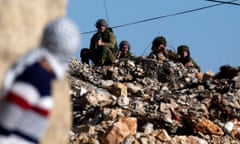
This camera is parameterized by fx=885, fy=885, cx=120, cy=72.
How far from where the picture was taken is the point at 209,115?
12.9m

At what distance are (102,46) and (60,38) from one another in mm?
11090

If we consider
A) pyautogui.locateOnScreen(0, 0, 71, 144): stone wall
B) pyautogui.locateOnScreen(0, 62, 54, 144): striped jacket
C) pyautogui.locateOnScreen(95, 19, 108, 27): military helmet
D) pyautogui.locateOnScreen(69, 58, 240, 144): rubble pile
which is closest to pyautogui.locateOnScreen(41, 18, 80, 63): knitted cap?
pyautogui.locateOnScreen(0, 62, 54, 144): striped jacket

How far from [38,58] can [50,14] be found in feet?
2.42

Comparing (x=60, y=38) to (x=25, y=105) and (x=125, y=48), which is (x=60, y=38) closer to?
(x=25, y=105)

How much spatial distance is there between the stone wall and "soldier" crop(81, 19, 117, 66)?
33.2 ft

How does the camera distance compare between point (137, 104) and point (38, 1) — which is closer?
point (38, 1)

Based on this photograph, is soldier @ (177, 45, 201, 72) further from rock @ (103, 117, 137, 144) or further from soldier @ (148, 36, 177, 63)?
rock @ (103, 117, 137, 144)

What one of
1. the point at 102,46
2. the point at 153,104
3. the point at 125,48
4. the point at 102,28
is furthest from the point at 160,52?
the point at 153,104

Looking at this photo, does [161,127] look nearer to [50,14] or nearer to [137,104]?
[137,104]

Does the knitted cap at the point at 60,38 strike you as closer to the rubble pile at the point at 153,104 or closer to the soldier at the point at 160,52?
the rubble pile at the point at 153,104

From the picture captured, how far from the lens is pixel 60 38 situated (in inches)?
166

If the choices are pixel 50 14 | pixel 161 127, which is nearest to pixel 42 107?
pixel 50 14

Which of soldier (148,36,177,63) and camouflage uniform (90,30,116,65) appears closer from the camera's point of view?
camouflage uniform (90,30,116,65)

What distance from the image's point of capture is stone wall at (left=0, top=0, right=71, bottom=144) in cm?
448
